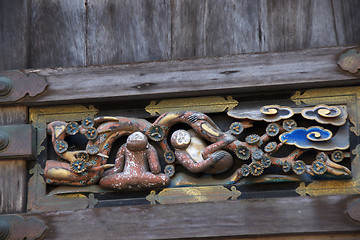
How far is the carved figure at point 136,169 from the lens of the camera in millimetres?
2748

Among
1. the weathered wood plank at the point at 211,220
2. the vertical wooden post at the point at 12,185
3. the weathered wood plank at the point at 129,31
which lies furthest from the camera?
the weathered wood plank at the point at 129,31

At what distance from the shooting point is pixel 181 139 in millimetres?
2762

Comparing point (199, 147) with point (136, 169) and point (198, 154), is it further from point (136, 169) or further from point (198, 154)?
point (136, 169)

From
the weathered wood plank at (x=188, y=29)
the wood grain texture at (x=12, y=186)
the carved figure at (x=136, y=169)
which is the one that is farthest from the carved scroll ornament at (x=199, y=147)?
the weathered wood plank at (x=188, y=29)

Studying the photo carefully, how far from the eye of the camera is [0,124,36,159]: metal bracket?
2816mm

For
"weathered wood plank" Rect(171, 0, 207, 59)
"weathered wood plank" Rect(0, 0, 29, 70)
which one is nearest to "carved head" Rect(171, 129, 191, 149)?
"weathered wood plank" Rect(171, 0, 207, 59)

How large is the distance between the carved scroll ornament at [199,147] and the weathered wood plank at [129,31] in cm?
31

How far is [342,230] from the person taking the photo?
8.36 ft

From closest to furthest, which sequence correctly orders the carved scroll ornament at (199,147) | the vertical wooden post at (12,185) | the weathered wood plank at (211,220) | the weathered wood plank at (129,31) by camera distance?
the weathered wood plank at (211,220) → the carved scroll ornament at (199,147) → the vertical wooden post at (12,185) → the weathered wood plank at (129,31)

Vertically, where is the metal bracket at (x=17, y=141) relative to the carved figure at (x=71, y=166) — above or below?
above

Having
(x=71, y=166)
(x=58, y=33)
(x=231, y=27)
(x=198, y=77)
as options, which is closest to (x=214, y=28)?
(x=231, y=27)

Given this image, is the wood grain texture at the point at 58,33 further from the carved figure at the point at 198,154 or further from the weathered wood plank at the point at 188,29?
the carved figure at the point at 198,154

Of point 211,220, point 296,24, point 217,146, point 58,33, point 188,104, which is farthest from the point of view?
point 58,33

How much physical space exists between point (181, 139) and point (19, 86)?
2.25 ft
